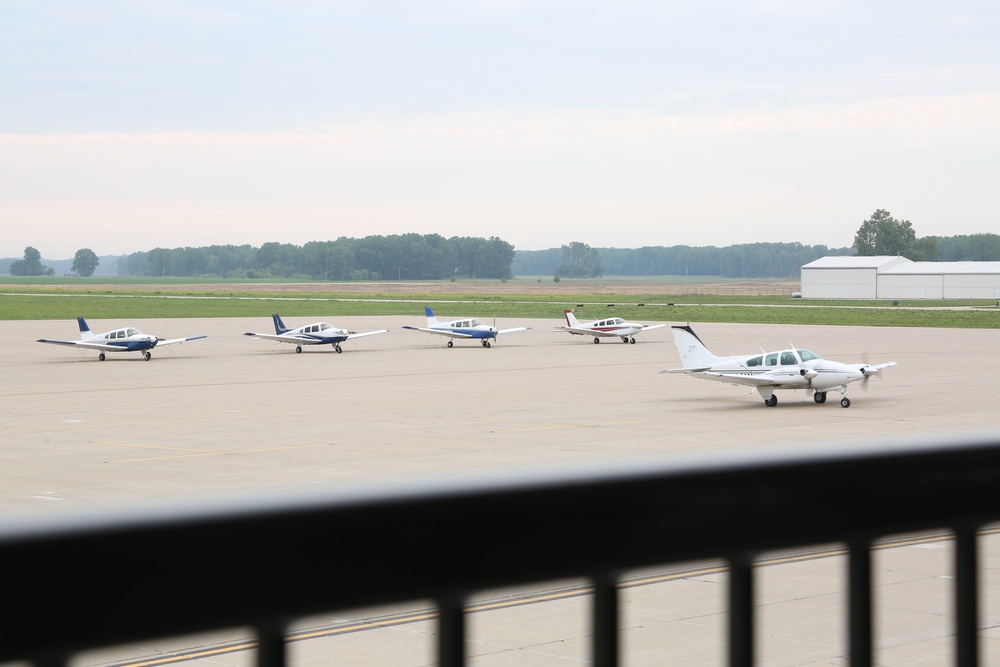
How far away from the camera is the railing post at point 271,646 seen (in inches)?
63.8

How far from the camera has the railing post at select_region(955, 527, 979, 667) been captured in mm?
2344

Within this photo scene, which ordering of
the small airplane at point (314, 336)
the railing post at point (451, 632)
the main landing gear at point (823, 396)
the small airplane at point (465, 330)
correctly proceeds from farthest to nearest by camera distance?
the small airplane at point (465, 330) < the small airplane at point (314, 336) < the main landing gear at point (823, 396) < the railing post at point (451, 632)

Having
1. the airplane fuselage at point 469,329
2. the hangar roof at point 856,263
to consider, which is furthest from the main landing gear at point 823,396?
the hangar roof at point 856,263

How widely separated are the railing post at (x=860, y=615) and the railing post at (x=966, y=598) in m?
0.23

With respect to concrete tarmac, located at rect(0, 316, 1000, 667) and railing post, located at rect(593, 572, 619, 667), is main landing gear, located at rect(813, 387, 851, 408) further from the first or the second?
railing post, located at rect(593, 572, 619, 667)

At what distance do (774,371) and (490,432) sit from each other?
9.59 meters

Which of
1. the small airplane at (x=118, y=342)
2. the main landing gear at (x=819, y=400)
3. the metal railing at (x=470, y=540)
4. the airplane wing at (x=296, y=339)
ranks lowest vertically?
the main landing gear at (x=819, y=400)

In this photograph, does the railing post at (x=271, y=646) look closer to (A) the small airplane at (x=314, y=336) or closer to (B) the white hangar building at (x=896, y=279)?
(A) the small airplane at (x=314, y=336)

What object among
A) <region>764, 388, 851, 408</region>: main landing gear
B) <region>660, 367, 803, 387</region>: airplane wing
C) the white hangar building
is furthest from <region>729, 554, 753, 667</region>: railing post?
the white hangar building

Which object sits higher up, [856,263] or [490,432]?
[856,263]

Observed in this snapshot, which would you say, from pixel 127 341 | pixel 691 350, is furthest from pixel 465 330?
pixel 691 350

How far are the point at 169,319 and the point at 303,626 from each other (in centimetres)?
10977

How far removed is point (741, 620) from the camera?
2.12m

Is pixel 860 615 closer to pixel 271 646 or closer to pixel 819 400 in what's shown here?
pixel 271 646
